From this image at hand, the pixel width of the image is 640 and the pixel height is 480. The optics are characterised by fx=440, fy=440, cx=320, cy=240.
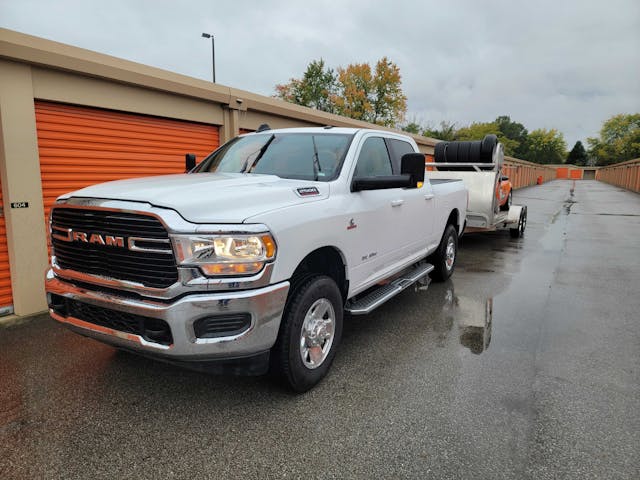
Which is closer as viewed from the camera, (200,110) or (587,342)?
(587,342)

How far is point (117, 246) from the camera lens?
279 centimetres

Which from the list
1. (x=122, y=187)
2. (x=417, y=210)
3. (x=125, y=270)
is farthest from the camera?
(x=417, y=210)

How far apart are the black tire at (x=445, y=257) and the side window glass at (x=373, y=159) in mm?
2073

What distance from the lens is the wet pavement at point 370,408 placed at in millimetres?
2566

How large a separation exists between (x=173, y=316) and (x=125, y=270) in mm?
499

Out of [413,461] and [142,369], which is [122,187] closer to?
[142,369]

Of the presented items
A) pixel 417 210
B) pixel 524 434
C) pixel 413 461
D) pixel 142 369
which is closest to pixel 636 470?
pixel 524 434

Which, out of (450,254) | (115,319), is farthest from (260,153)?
(450,254)

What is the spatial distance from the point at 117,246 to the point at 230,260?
754mm

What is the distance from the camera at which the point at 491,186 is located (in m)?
9.20

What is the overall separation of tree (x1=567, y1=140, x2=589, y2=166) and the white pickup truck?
154200mm

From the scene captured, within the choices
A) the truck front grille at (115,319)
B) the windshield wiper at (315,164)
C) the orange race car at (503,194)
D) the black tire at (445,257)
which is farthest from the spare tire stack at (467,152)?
the truck front grille at (115,319)

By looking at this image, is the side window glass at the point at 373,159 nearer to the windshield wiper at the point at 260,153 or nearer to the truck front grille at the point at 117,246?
the windshield wiper at the point at 260,153

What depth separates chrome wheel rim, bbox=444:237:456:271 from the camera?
6607 mm
